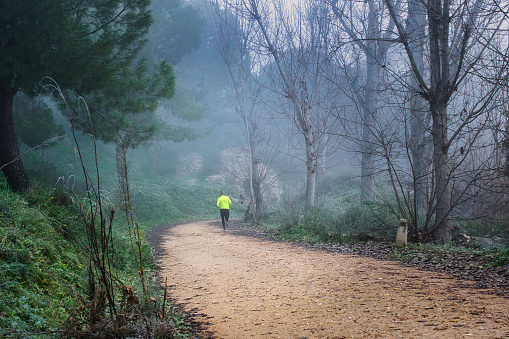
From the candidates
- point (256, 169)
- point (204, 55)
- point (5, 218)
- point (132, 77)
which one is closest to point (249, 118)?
point (256, 169)

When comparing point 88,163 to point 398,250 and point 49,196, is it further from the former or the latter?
point 398,250

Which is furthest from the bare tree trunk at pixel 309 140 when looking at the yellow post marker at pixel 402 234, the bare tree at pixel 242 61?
the yellow post marker at pixel 402 234

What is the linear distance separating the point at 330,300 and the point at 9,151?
9473 mm

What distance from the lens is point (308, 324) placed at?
442cm

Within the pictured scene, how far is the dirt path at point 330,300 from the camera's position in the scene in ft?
13.4

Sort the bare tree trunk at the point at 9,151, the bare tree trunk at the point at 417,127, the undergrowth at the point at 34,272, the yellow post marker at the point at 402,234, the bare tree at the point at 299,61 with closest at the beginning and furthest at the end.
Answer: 1. the undergrowth at the point at 34,272
2. the yellow post marker at the point at 402,234
3. the bare tree trunk at the point at 417,127
4. the bare tree trunk at the point at 9,151
5. the bare tree at the point at 299,61

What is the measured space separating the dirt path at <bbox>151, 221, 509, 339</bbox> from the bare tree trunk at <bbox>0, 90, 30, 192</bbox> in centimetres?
466

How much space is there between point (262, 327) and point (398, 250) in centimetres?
569

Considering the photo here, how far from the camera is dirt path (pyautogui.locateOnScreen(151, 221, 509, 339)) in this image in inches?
161

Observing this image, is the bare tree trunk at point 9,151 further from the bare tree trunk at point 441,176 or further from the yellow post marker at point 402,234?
the bare tree trunk at point 441,176

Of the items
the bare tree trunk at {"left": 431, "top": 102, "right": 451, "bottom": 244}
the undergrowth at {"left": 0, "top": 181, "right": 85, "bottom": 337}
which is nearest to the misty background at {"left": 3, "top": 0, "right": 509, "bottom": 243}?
the bare tree trunk at {"left": 431, "top": 102, "right": 451, "bottom": 244}

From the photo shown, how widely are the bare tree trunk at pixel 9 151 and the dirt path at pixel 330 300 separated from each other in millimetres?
4662

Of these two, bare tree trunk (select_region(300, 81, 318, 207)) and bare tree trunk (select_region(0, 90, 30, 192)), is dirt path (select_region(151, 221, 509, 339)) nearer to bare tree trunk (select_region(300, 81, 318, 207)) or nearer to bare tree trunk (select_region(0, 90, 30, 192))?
bare tree trunk (select_region(0, 90, 30, 192))

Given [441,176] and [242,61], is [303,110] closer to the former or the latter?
[242,61]
